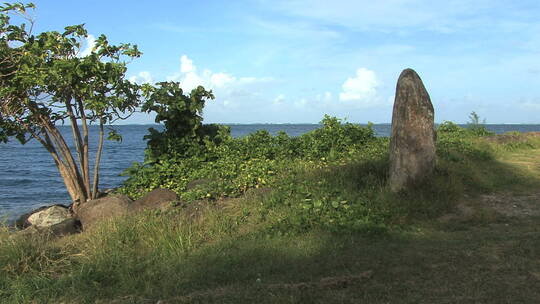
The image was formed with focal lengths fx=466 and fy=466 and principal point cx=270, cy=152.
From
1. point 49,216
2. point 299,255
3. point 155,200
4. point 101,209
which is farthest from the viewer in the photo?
point 49,216

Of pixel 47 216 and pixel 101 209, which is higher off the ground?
pixel 101 209

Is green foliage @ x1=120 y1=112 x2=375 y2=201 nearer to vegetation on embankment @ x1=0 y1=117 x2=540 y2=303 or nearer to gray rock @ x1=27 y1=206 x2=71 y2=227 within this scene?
vegetation on embankment @ x1=0 y1=117 x2=540 y2=303

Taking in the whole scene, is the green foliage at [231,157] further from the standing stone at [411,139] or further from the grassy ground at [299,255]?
the standing stone at [411,139]

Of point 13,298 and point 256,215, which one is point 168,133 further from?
point 13,298

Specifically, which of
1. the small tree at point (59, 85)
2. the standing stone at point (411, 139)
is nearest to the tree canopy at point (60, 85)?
the small tree at point (59, 85)

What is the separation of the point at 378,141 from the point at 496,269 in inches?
366

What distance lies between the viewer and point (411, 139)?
29.0 ft

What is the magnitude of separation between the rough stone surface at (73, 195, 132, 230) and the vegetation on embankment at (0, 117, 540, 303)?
4.92ft

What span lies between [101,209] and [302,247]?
5.10 meters

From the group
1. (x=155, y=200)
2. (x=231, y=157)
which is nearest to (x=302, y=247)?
(x=155, y=200)

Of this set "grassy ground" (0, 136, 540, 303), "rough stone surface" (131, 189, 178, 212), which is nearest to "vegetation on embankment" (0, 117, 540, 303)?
"grassy ground" (0, 136, 540, 303)

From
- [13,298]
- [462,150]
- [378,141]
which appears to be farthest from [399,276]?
[378,141]

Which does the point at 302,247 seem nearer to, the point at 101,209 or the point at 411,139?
the point at 411,139

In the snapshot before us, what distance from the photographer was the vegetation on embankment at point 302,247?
16.3ft
